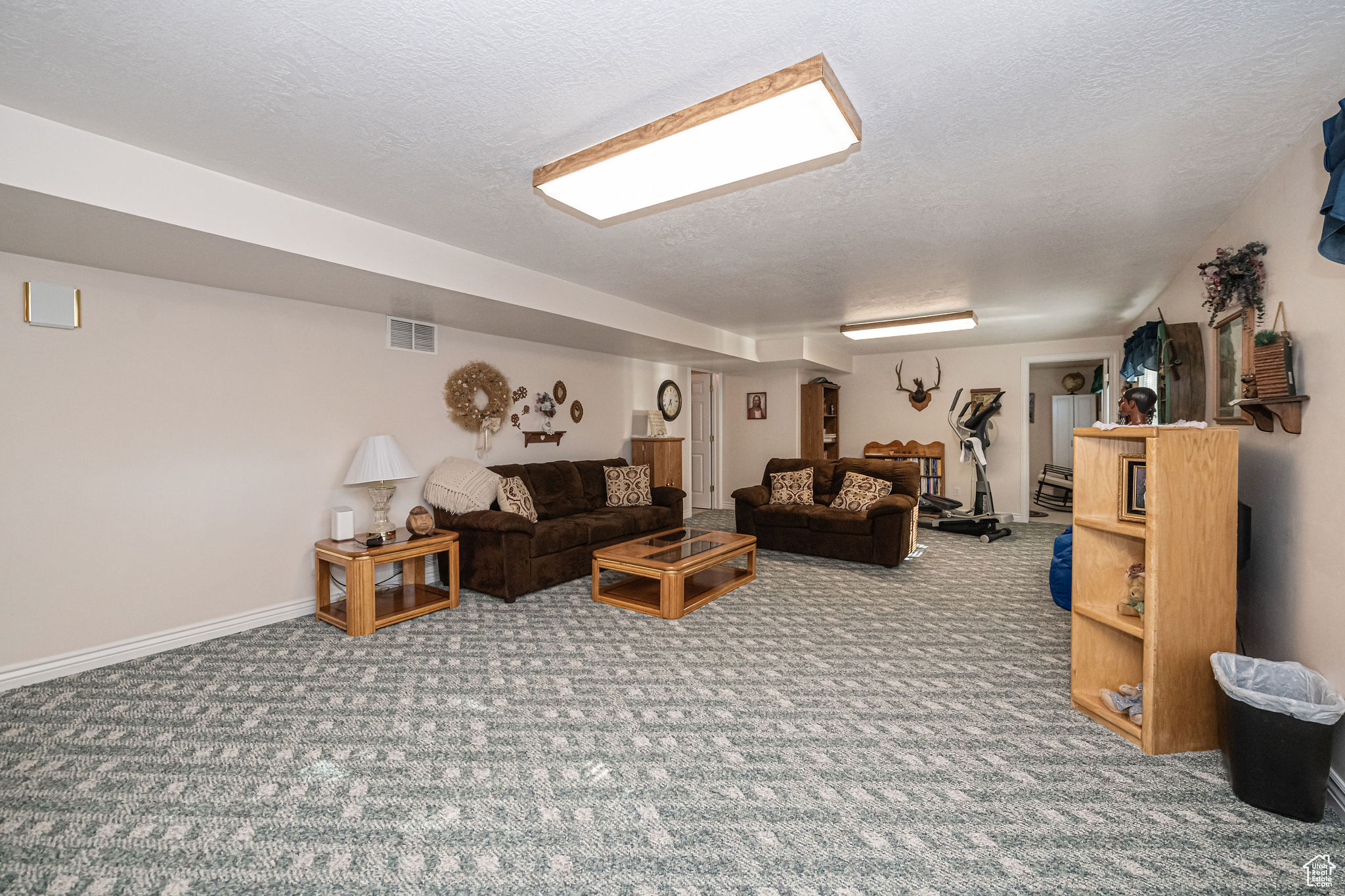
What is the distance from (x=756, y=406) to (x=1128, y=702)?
625 cm

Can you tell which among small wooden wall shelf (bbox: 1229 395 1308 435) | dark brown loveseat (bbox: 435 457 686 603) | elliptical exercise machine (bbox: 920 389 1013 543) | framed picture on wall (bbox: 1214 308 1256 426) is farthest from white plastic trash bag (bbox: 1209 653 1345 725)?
elliptical exercise machine (bbox: 920 389 1013 543)

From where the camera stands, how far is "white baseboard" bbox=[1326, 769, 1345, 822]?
5.81 ft

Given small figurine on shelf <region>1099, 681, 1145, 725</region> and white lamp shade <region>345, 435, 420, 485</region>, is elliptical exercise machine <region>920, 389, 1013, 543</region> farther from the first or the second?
white lamp shade <region>345, 435, 420, 485</region>

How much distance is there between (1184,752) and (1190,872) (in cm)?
78

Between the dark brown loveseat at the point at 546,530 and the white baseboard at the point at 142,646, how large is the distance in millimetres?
1089

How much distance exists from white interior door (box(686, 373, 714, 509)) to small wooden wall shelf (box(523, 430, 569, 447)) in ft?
10.0

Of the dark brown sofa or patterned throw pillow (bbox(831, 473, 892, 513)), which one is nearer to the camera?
the dark brown sofa

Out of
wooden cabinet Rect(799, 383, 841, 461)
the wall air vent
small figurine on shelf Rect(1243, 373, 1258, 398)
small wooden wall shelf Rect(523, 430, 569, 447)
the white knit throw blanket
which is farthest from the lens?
wooden cabinet Rect(799, 383, 841, 461)

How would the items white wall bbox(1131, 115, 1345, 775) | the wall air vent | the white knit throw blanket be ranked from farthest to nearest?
the white knit throw blanket < the wall air vent < white wall bbox(1131, 115, 1345, 775)

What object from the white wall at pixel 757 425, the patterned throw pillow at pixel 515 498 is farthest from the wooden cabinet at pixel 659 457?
the patterned throw pillow at pixel 515 498

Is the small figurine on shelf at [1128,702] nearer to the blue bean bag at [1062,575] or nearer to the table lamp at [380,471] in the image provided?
the blue bean bag at [1062,575]

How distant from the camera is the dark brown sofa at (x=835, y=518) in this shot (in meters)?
4.97

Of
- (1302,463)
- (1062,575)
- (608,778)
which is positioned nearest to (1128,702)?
(1302,463)

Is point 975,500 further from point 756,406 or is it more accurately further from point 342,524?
point 342,524
